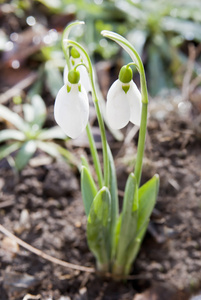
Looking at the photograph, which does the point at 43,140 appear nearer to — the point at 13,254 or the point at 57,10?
the point at 13,254

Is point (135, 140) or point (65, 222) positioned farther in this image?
point (135, 140)

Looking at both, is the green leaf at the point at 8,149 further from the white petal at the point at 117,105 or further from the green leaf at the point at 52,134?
the white petal at the point at 117,105

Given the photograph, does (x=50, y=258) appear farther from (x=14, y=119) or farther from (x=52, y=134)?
(x=14, y=119)

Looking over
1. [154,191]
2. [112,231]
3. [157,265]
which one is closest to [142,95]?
[154,191]

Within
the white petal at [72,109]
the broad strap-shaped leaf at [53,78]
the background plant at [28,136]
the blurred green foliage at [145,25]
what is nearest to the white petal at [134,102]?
the white petal at [72,109]

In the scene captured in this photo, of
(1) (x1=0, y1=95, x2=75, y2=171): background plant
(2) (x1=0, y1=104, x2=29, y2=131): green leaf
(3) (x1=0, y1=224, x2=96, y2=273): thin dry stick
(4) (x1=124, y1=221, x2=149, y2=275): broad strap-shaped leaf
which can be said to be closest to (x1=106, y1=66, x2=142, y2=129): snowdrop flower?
(4) (x1=124, y1=221, x2=149, y2=275): broad strap-shaped leaf

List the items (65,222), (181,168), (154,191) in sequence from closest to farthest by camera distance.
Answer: (154,191)
(65,222)
(181,168)
